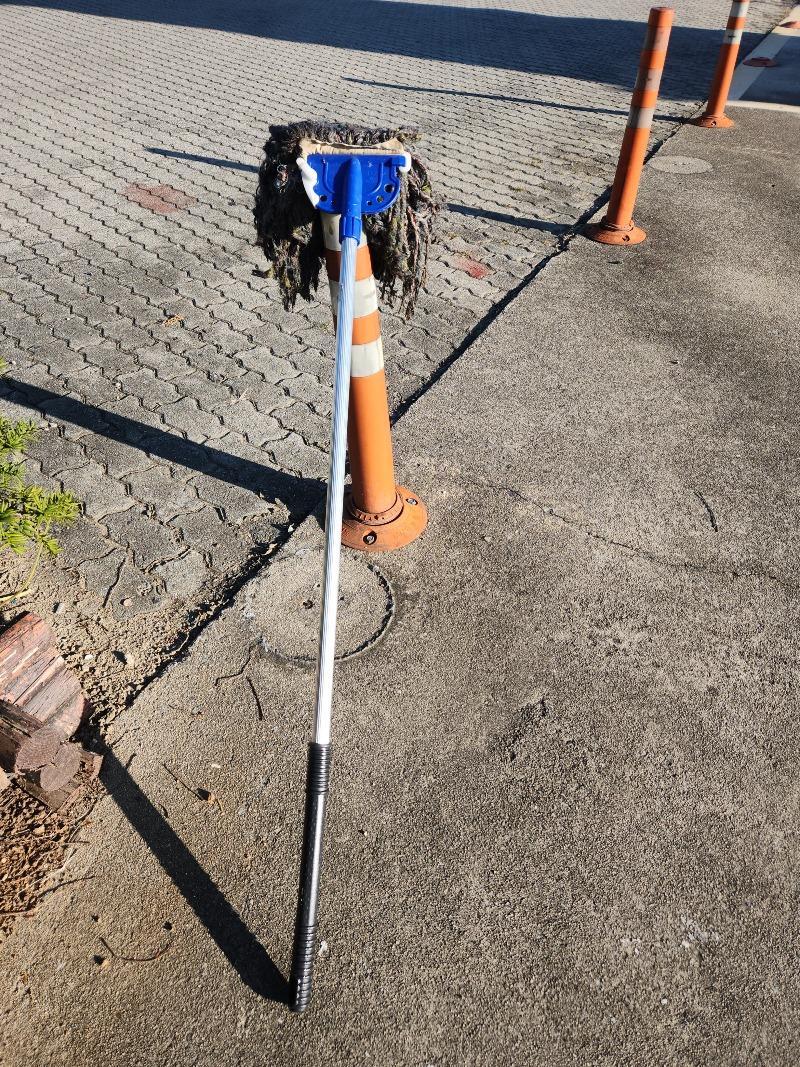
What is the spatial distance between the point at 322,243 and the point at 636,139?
11.4ft

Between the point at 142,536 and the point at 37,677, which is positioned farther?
the point at 142,536

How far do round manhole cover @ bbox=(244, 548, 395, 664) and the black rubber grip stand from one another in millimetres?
752

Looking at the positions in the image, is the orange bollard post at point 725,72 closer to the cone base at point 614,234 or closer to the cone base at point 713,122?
the cone base at point 713,122

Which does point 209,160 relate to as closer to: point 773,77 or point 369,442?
point 369,442

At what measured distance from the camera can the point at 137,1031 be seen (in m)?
2.01

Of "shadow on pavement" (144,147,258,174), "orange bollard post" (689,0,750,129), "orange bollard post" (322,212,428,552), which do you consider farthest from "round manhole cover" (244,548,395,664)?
"orange bollard post" (689,0,750,129)

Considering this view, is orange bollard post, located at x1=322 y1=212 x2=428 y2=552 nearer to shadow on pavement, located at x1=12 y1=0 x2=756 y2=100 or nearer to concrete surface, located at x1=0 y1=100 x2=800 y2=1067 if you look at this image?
concrete surface, located at x1=0 y1=100 x2=800 y2=1067

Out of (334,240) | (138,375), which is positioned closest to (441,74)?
(138,375)

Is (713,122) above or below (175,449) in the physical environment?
above

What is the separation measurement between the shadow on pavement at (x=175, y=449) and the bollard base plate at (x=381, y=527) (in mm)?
A: 284

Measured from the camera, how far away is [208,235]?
591 cm

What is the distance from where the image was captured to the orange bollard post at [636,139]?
4926 millimetres

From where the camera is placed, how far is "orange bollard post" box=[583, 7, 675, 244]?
4.93m

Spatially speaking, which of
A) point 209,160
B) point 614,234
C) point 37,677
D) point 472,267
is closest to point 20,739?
point 37,677
